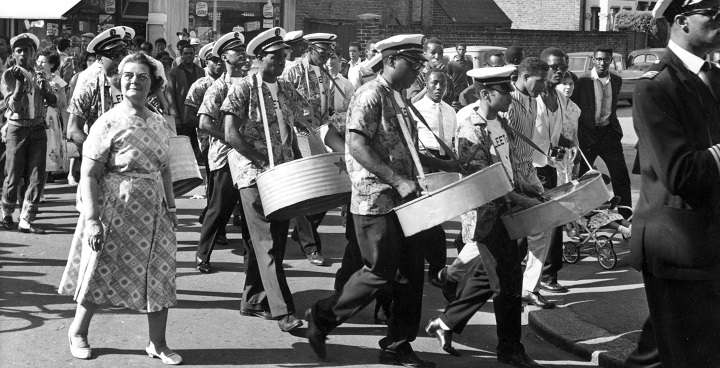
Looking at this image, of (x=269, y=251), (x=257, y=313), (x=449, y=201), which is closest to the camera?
(x=449, y=201)

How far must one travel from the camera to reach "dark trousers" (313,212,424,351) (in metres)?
5.90

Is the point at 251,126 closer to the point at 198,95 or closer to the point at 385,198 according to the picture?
the point at 385,198

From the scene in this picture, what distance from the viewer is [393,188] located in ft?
19.3

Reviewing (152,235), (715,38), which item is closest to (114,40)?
(152,235)

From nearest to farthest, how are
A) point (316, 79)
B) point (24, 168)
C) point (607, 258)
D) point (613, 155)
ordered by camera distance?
point (607, 258)
point (316, 79)
point (613, 155)
point (24, 168)

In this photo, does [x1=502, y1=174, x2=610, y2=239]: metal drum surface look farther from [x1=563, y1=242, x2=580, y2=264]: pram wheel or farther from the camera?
[x1=563, y1=242, x2=580, y2=264]: pram wheel

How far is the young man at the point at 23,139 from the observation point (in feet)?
34.3

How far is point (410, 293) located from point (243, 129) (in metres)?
1.74

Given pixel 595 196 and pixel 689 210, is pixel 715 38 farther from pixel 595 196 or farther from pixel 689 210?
pixel 595 196

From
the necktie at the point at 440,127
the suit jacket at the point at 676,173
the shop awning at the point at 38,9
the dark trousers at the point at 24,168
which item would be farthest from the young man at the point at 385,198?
the shop awning at the point at 38,9

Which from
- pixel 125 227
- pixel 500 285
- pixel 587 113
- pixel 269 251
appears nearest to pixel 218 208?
pixel 269 251

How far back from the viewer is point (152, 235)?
5.89m

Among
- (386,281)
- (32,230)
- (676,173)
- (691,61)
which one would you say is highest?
(691,61)

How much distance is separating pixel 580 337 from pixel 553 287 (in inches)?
62.0
